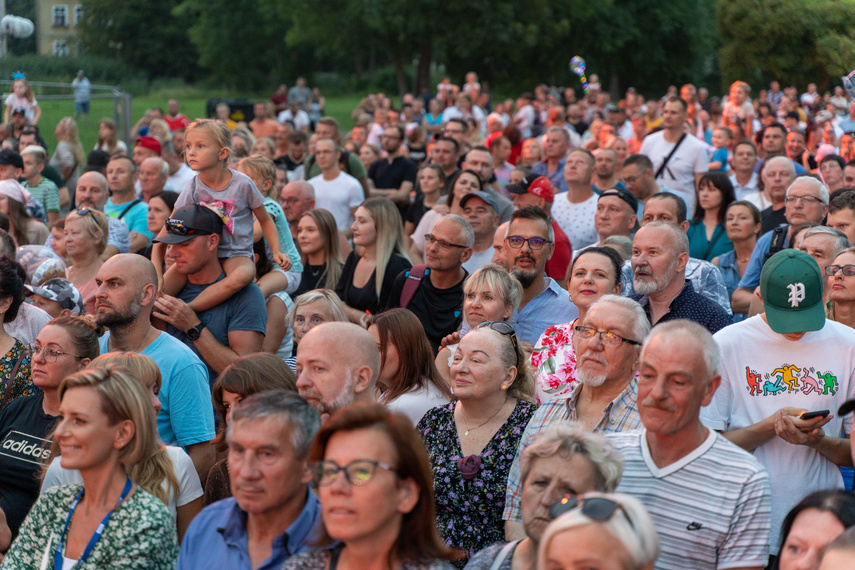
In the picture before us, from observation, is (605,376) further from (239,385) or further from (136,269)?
(136,269)

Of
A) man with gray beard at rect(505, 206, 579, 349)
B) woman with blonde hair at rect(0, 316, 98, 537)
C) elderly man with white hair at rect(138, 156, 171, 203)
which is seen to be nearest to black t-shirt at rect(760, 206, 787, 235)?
man with gray beard at rect(505, 206, 579, 349)

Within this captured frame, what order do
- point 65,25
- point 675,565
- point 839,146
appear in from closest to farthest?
1. point 675,565
2. point 839,146
3. point 65,25

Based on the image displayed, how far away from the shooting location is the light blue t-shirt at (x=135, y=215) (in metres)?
9.00

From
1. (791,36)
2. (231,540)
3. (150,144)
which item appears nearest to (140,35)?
(791,36)

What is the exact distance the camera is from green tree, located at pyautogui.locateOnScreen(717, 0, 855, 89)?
33.9ft

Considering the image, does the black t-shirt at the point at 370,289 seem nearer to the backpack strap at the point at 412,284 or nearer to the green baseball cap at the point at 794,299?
the backpack strap at the point at 412,284

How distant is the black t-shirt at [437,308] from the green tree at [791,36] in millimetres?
4786

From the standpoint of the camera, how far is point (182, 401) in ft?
15.5

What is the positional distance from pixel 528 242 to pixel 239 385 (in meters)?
2.47

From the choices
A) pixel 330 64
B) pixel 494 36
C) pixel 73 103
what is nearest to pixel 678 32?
pixel 494 36

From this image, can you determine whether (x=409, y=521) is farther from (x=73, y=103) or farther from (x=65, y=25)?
(x=65, y=25)

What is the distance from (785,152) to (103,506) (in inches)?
400

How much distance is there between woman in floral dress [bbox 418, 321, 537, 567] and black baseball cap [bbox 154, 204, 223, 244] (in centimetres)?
178

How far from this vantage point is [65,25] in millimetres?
69625
